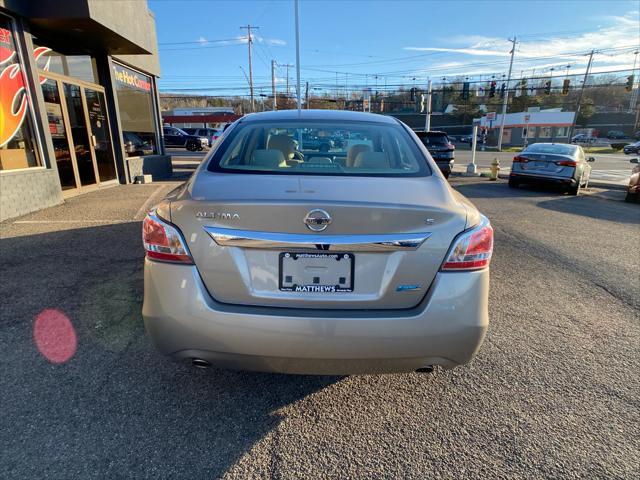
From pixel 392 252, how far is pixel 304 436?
1.10m

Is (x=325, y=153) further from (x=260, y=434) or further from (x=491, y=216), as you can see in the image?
(x=491, y=216)

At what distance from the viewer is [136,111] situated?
1239 cm

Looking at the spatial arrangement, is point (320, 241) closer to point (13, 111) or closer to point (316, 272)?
point (316, 272)

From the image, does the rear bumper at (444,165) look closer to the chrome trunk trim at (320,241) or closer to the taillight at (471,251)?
the taillight at (471,251)

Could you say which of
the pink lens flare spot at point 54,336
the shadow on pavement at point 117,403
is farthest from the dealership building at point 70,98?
the shadow on pavement at point 117,403

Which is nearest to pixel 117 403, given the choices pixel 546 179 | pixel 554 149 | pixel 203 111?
pixel 546 179

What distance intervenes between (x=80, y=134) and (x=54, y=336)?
8.06m

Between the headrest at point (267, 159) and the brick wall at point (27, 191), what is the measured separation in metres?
6.07

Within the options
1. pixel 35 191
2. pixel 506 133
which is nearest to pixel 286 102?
pixel 506 133

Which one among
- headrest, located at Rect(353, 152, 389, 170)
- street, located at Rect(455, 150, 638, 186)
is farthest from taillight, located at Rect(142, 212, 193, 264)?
street, located at Rect(455, 150, 638, 186)

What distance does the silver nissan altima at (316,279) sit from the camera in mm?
1835

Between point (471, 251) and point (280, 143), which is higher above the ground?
point (280, 143)

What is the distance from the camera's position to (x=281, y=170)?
7.76 ft

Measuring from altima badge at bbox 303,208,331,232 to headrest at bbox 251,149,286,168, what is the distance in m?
0.77
